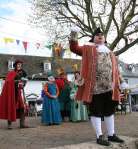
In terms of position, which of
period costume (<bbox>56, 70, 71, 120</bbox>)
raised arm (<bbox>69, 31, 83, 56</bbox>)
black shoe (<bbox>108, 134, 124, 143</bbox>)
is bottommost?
black shoe (<bbox>108, 134, 124, 143</bbox>)

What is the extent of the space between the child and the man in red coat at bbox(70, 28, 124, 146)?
5.48 m

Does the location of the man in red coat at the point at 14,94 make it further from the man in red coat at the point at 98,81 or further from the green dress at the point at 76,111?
the man in red coat at the point at 98,81

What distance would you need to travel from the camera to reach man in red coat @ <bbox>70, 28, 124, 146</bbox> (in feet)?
20.4

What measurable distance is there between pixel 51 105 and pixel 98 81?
5776 mm

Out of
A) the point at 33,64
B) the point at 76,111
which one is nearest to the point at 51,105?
the point at 76,111

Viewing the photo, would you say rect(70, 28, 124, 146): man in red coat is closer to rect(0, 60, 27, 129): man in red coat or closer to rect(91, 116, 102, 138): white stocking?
rect(91, 116, 102, 138): white stocking

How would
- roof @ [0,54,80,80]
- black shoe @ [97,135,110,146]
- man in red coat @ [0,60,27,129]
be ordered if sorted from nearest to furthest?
black shoe @ [97,135,110,146], man in red coat @ [0,60,27,129], roof @ [0,54,80,80]

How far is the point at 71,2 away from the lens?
21969mm

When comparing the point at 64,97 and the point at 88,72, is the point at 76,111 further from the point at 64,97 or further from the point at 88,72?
the point at 88,72

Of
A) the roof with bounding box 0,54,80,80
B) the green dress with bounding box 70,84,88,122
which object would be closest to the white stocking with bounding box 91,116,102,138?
the green dress with bounding box 70,84,88,122

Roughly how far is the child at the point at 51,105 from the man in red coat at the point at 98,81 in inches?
216

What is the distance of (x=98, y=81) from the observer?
6262 mm

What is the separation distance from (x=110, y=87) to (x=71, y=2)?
16.2m

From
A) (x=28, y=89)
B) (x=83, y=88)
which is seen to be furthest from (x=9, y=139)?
(x=28, y=89)
